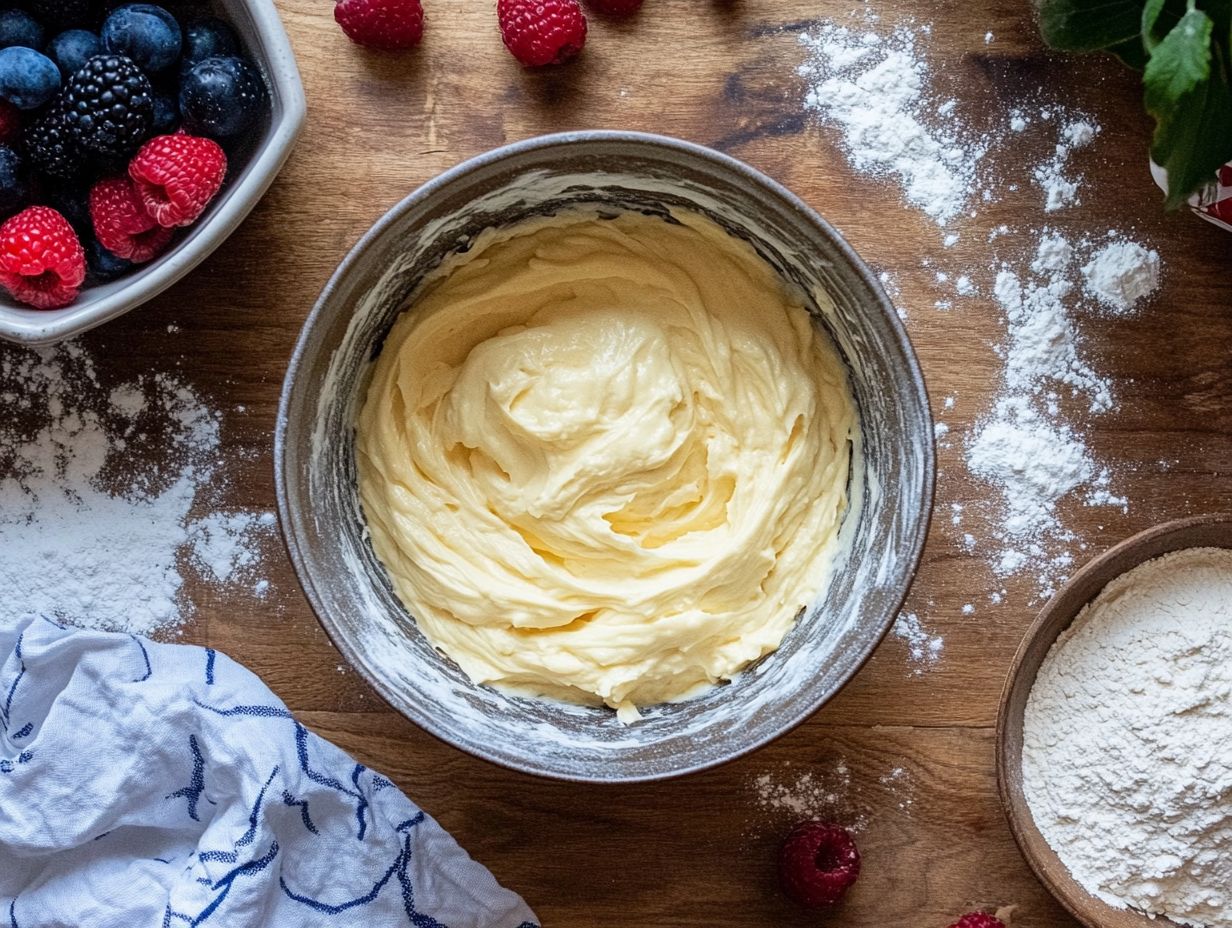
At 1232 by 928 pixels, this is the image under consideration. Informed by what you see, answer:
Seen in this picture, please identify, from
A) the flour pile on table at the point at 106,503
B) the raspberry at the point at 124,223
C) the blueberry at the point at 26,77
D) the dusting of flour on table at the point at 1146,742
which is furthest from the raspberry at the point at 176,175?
the dusting of flour on table at the point at 1146,742

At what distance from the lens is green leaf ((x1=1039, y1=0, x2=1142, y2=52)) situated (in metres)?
1.24

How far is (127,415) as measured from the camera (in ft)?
5.00

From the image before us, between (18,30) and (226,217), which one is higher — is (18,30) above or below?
above

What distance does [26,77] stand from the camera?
1341 millimetres

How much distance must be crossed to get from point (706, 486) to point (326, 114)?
2.14ft

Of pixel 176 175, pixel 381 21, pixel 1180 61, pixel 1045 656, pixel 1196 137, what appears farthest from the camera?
pixel 1045 656

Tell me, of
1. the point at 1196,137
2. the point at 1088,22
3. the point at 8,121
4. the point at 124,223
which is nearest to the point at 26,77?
A: the point at 8,121

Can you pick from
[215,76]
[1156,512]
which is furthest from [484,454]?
[1156,512]

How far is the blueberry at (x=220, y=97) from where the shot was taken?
133 centimetres

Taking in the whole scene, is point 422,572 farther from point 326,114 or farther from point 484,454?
point 326,114

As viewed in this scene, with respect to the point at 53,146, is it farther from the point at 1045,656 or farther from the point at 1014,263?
the point at 1045,656

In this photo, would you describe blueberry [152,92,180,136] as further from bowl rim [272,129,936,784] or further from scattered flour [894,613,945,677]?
scattered flour [894,613,945,677]

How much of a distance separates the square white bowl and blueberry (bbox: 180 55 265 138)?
3 cm

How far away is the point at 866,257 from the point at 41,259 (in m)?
0.96
